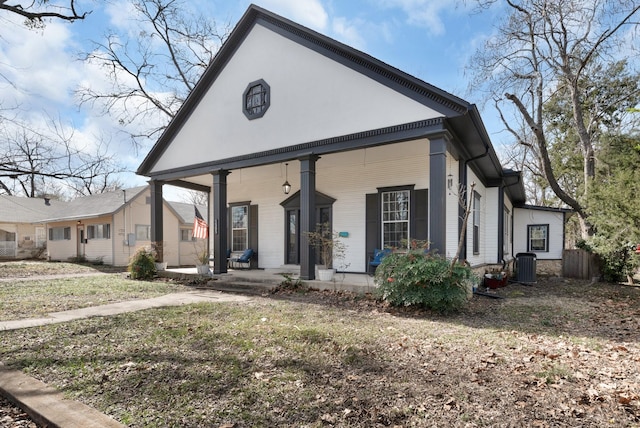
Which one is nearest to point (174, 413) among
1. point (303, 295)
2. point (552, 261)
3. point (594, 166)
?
point (303, 295)

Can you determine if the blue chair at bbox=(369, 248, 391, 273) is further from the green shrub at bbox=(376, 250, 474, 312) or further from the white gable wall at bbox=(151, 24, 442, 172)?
the white gable wall at bbox=(151, 24, 442, 172)

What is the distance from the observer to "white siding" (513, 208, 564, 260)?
1493 cm

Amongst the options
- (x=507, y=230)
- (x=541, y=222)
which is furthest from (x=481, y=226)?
(x=541, y=222)

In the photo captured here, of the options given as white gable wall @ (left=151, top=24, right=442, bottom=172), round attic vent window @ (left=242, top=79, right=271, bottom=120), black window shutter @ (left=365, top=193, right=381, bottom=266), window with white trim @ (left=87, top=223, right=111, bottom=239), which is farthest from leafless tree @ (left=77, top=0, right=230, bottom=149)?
black window shutter @ (left=365, top=193, right=381, bottom=266)

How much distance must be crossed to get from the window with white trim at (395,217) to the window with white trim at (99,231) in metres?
16.3

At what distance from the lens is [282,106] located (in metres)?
9.32

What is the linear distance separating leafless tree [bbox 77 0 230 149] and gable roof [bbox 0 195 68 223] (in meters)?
10.4

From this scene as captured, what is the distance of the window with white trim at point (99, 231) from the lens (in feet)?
63.2

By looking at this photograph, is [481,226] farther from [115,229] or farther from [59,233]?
[59,233]

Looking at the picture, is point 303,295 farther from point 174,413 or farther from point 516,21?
point 516,21

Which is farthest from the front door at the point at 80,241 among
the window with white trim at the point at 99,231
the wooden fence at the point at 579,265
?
the wooden fence at the point at 579,265

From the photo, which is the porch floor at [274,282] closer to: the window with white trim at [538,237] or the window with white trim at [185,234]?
the window with white trim at [538,237]

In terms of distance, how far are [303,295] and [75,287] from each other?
250 inches

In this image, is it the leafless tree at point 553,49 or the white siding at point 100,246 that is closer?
the leafless tree at point 553,49
